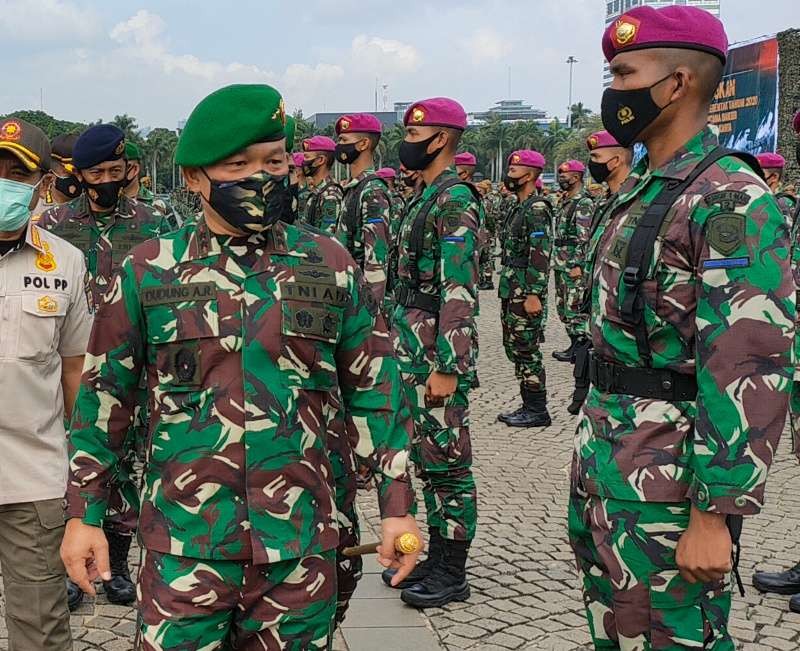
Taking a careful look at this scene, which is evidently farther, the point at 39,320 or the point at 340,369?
the point at 39,320

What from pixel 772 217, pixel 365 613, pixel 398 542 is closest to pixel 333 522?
pixel 398 542

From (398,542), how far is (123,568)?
2674mm

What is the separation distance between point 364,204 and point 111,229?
108 inches

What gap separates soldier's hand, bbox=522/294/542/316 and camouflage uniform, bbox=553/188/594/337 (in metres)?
1.53

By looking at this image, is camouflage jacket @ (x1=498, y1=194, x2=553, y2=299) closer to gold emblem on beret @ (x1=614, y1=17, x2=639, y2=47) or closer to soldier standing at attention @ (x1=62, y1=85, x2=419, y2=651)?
gold emblem on beret @ (x1=614, y1=17, x2=639, y2=47)

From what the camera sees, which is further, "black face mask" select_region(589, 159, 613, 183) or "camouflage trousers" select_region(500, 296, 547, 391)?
"camouflage trousers" select_region(500, 296, 547, 391)

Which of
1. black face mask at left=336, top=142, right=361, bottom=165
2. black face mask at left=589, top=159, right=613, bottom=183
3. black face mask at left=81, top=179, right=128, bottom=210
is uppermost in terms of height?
black face mask at left=336, top=142, right=361, bottom=165

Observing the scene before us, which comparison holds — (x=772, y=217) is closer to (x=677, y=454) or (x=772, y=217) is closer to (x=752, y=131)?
(x=677, y=454)

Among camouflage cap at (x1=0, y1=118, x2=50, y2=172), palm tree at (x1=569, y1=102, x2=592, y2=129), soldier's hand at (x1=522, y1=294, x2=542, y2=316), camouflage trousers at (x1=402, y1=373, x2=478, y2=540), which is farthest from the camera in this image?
palm tree at (x1=569, y1=102, x2=592, y2=129)

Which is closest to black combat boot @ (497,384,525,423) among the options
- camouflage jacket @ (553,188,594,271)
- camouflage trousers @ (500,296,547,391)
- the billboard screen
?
camouflage trousers @ (500,296,547,391)

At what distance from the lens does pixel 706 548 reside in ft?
7.56

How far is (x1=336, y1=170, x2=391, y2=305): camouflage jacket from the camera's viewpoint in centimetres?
683

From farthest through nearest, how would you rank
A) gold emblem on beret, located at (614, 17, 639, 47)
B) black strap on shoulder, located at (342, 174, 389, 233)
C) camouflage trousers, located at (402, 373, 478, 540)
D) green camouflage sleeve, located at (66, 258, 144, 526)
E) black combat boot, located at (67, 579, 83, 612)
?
black strap on shoulder, located at (342, 174, 389, 233) → camouflage trousers, located at (402, 373, 478, 540) → black combat boot, located at (67, 579, 83, 612) → gold emblem on beret, located at (614, 17, 639, 47) → green camouflage sleeve, located at (66, 258, 144, 526)

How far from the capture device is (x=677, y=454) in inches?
96.1
